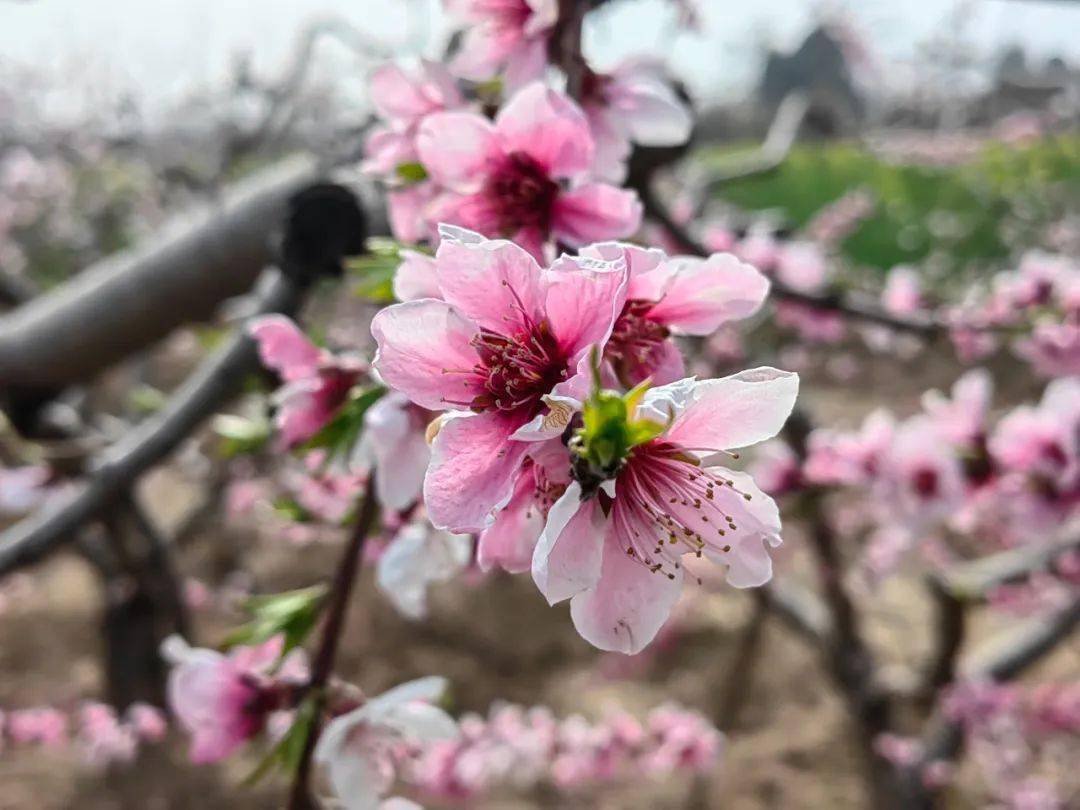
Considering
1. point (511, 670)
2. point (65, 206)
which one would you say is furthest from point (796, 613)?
point (65, 206)

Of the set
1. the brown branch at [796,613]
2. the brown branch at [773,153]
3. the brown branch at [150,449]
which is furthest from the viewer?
the brown branch at [796,613]

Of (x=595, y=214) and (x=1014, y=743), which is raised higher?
(x=595, y=214)

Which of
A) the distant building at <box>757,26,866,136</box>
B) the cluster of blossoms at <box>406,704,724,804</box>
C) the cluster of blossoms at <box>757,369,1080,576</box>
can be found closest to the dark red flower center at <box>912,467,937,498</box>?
the cluster of blossoms at <box>757,369,1080,576</box>

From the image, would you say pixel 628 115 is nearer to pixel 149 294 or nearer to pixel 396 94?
pixel 396 94

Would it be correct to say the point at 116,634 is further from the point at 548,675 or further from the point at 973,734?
the point at 973,734

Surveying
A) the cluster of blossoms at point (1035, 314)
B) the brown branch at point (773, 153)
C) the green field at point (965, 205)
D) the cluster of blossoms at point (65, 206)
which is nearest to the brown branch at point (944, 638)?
the cluster of blossoms at point (1035, 314)

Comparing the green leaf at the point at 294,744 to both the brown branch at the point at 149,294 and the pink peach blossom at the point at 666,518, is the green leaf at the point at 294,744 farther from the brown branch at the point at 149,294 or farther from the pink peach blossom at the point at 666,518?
the brown branch at the point at 149,294

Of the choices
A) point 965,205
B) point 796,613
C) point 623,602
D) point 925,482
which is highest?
point 623,602
